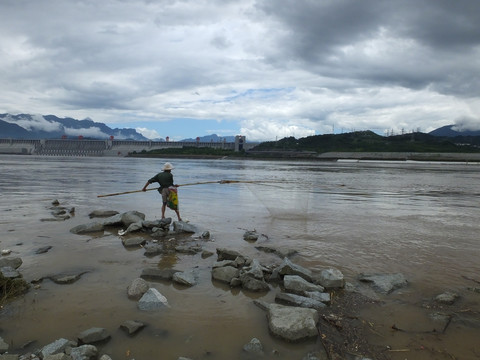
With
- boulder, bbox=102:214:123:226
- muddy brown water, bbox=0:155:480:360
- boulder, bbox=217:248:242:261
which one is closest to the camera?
muddy brown water, bbox=0:155:480:360

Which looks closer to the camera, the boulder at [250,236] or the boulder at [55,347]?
the boulder at [55,347]

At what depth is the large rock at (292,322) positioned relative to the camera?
5.39m

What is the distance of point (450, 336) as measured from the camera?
5.58 m

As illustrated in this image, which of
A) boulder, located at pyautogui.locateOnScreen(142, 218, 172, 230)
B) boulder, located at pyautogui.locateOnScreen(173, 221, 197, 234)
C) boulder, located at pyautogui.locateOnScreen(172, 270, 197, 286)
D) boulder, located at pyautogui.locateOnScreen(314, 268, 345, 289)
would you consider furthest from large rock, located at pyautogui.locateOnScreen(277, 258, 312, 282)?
boulder, located at pyautogui.locateOnScreen(142, 218, 172, 230)

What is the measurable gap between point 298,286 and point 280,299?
62 centimetres

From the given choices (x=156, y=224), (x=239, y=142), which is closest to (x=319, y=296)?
(x=156, y=224)

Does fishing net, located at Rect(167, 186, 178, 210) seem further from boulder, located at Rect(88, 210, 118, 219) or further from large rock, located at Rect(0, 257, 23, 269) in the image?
large rock, located at Rect(0, 257, 23, 269)

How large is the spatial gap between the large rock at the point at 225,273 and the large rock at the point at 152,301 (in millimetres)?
1484

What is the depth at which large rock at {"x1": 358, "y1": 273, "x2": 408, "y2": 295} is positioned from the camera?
290 inches

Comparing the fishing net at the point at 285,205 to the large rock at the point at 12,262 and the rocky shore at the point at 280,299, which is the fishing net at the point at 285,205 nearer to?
the rocky shore at the point at 280,299

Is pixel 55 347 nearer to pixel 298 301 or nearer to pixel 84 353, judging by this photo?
pixel 84 353

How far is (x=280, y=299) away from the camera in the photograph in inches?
260

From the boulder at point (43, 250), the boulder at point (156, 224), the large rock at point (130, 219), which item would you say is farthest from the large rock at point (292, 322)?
the large rock at point (130, 219)

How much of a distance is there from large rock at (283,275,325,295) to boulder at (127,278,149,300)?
9.57ft
